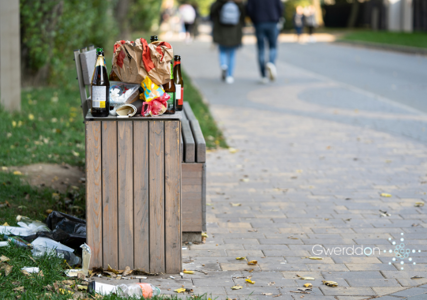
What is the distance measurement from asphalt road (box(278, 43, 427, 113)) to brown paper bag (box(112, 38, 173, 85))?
7.66m

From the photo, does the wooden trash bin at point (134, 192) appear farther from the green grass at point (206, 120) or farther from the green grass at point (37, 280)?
the green grass at point (206, 120)

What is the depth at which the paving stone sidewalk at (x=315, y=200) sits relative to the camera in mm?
3898

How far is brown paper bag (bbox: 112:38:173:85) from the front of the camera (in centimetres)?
382

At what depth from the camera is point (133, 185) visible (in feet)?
12.6

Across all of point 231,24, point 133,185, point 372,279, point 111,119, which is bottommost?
point 372,279

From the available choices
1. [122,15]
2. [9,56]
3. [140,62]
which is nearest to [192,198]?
[140,62]

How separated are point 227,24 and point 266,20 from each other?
912 millimetres

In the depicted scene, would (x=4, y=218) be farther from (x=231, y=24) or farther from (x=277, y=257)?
(x=231, y=24)

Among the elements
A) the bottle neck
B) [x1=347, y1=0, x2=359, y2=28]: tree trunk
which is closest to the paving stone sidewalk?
the bottle neck

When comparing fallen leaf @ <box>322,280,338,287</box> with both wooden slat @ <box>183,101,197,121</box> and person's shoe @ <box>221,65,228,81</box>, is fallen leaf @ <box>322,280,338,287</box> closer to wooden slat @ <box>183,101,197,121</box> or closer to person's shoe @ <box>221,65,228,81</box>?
wooden slat @ <box>183,101,197,121</box>

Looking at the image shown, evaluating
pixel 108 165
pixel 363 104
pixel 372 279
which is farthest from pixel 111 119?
pixel 363 104

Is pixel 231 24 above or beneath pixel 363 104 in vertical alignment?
above

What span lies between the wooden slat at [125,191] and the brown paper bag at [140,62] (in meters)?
0.33

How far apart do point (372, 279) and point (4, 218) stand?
2.85 m
